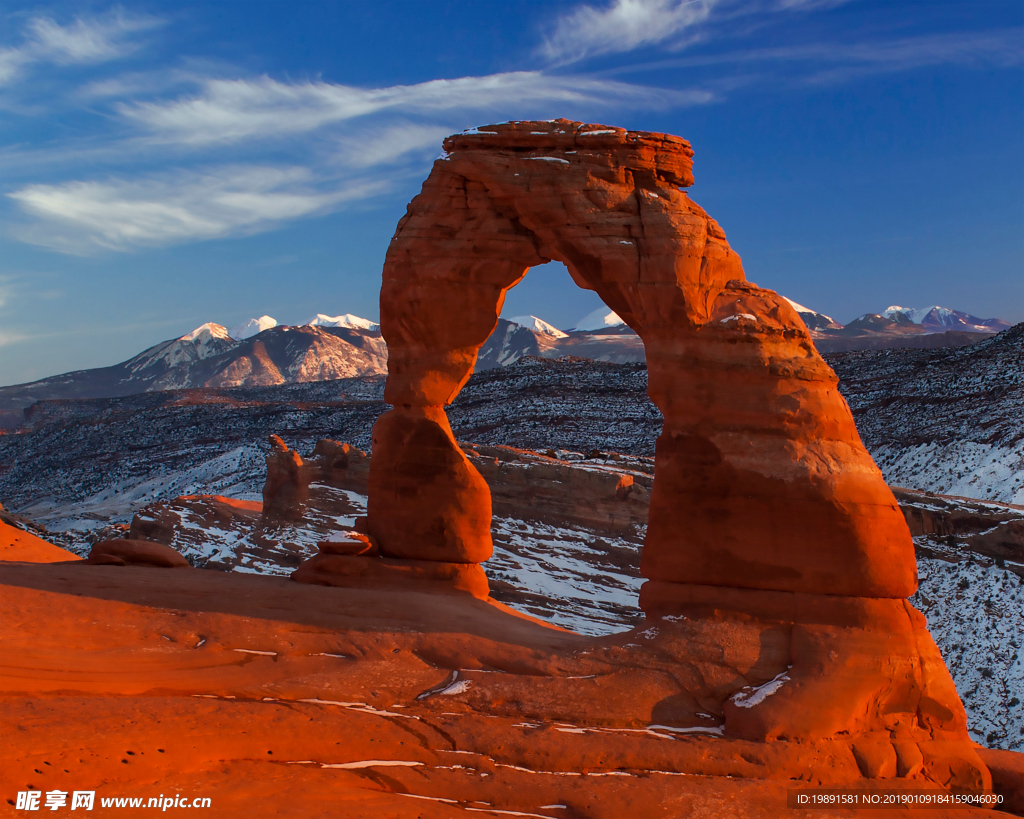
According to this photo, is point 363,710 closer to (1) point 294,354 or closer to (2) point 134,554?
(2) point 134,554

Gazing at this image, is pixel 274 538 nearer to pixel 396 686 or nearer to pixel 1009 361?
pixel 396 686

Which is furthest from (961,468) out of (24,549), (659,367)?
(24,549)

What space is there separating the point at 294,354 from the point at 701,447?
13388cm

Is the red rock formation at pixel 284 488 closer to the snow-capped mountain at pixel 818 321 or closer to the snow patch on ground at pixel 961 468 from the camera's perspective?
the snow patch on ground at pixel 961 468

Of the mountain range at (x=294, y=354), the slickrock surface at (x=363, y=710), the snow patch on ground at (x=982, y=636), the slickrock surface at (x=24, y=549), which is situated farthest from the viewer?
the mountain range at (x=294, y=354)

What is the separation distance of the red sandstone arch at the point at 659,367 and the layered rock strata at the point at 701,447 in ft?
0.10

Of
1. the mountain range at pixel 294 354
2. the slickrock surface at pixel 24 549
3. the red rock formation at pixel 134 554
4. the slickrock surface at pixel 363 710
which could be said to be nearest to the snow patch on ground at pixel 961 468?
the slickrock surface at pixel 363 710

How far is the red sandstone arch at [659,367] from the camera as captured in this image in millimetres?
11680

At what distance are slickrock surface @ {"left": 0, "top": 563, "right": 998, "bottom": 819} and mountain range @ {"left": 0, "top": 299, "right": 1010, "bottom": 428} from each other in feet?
368

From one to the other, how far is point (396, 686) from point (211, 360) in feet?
473

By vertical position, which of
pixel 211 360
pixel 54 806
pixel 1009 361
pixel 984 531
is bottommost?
pixel 54 806

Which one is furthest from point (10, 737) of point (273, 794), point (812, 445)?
point (812, 445)

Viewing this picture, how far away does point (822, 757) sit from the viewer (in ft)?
32.5

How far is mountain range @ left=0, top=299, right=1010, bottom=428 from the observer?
133500 mm
